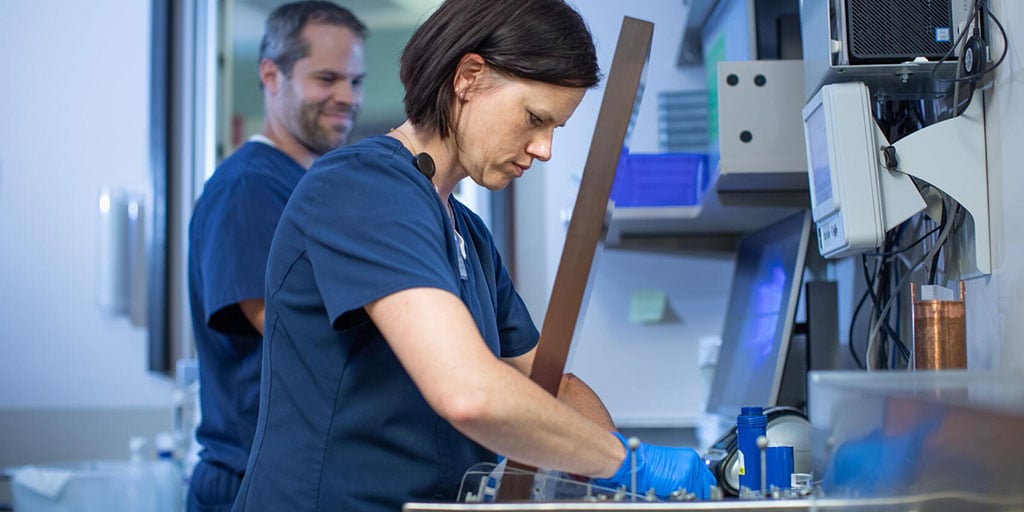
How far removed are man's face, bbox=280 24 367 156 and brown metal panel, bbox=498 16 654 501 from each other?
1.20 meters

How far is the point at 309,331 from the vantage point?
44.1 inches

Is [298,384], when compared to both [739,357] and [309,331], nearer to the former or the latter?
[309,331]

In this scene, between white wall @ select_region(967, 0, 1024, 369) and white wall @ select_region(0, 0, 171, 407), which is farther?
white wall @ select_region(0, 0, 171, 407)

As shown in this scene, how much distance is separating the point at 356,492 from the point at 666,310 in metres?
1.72

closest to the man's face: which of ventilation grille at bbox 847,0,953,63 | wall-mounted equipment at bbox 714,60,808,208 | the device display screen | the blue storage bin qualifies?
the blue storage bin

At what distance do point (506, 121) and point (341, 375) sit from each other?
0.35 meters

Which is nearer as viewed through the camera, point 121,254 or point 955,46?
point 955,46

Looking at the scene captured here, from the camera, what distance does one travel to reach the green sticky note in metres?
2.69

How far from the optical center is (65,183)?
10.8 ft

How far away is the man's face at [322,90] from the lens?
2113 mm

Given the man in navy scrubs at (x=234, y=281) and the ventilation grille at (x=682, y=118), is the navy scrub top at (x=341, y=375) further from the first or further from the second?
the ventilation grille at (x=682, y=118)

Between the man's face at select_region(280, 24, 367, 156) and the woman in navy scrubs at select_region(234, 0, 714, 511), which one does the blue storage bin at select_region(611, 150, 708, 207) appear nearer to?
the man's face at select_region(280, 24, 367, 156)

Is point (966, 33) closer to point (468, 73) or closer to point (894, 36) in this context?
point (894, 36)

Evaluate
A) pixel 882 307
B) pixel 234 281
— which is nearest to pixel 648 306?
pixel 882 307
